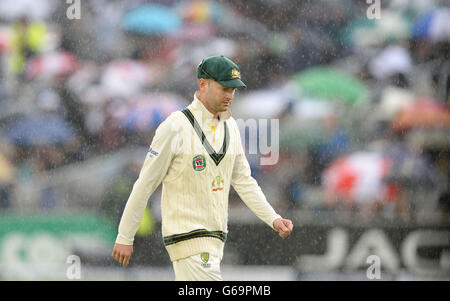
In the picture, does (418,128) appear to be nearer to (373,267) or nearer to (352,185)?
(352,185)

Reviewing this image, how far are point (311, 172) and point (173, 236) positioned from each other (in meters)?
3.90

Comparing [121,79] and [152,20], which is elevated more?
[152,20]

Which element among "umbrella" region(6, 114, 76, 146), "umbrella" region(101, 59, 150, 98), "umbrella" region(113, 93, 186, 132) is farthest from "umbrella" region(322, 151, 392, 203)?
"umbrella" region(6, 114, 76, 146)

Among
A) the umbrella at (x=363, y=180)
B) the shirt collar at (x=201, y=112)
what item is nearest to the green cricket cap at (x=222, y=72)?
the shirt collar at (x=201, y=112)

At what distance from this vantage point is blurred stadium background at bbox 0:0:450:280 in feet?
26.7

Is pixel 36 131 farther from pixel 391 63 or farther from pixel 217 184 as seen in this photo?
pixel 217 184

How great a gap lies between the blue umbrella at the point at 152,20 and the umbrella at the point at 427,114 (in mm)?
2641

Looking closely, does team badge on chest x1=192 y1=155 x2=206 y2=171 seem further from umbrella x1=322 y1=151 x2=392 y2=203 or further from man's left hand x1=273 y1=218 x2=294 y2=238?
umbrella x1=322 y1=151 x2=392 y2=203

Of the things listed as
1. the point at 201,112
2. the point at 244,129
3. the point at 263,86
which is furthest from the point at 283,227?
the point at 263,86

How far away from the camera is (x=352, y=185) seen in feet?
27.0

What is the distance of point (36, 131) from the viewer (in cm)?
818

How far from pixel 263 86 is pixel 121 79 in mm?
1501

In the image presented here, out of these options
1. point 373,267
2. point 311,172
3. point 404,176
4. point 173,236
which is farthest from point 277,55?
point 173,236

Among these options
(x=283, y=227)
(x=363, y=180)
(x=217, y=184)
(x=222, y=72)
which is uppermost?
(x=222, y=72)
